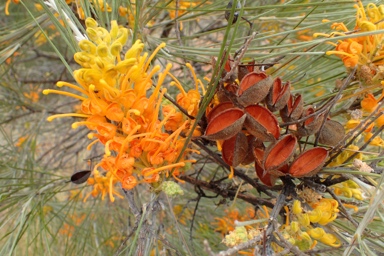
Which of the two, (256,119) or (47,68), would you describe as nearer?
(256,119)

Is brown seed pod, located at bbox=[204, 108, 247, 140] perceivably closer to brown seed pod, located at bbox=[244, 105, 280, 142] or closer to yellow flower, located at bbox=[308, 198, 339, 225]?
brown seed pod, located at bbox=[244, 105, 280, 142]

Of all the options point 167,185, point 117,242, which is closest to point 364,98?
point 167,185

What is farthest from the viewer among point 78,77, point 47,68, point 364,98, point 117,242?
point 47,68

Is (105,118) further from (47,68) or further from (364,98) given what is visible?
(47,68)

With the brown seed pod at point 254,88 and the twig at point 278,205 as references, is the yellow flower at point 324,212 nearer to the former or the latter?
the twig at point 278,205

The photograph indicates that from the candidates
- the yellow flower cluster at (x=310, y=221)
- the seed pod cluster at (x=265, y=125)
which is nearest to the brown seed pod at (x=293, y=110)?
the seed pod cluster at (x=265, y=125)

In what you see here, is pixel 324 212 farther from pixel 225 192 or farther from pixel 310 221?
pixel 225 192

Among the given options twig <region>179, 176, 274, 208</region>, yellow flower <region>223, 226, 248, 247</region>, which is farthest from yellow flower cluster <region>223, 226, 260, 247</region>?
twig <region>179, 176, 274, 208</region>
